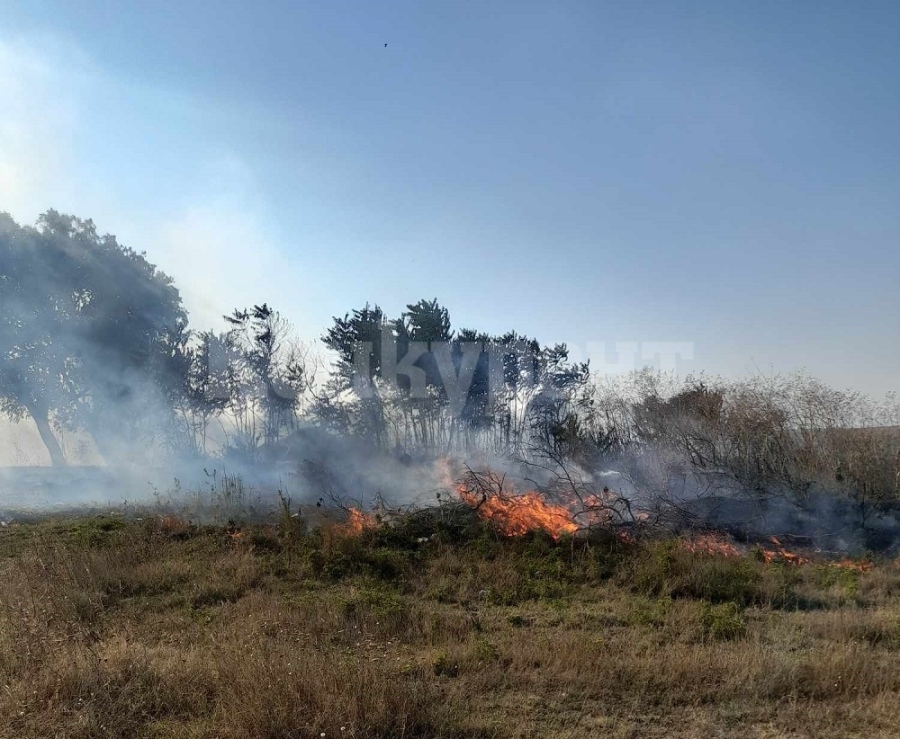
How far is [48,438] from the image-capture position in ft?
77.2

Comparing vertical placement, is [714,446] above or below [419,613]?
above

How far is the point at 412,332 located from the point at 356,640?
18.6 metres

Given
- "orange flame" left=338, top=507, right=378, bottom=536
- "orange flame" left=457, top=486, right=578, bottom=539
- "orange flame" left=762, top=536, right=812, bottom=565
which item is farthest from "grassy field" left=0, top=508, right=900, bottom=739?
→ "orange flame" left=457, top=486, right=578, bottom=539

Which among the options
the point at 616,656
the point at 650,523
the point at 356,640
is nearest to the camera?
the point at 616,656

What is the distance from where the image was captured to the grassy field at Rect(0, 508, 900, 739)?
150 inches

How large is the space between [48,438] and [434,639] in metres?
24.4

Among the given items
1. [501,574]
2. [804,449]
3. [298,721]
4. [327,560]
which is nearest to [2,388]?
[327,560]

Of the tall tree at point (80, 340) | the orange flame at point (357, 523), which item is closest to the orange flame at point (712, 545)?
the orange flame at point (357, 523)

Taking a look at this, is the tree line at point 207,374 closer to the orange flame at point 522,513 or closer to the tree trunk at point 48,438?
the tree trunk at point 48,438

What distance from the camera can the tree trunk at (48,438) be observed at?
23.0 m

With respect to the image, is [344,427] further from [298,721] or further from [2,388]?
[298,721]

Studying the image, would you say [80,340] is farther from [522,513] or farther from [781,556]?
[781,556]

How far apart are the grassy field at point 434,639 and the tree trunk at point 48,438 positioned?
16351 millimetres

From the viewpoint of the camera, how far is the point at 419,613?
6352 mm
